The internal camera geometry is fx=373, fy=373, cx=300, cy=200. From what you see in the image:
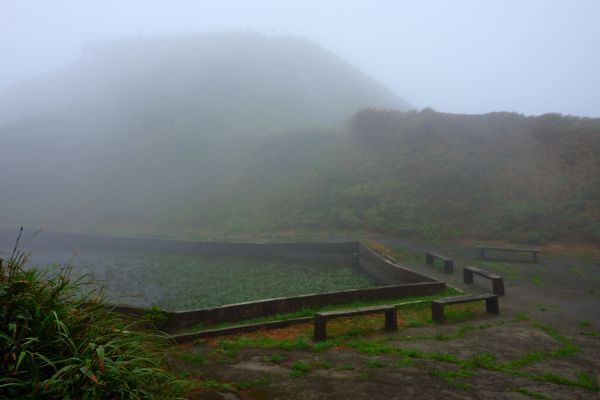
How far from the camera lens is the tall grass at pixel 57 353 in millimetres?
2447

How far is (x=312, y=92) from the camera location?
6406 centimetres

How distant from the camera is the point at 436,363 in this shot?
493 centimetres

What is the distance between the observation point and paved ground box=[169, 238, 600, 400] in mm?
4078

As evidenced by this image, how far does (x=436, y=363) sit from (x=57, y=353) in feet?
14.2

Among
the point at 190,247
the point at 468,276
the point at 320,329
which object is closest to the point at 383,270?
the point at 468,276

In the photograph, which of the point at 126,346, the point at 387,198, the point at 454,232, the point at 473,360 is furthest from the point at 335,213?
the point at 126,346

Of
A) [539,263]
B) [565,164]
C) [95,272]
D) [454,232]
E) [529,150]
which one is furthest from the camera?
[529,150]

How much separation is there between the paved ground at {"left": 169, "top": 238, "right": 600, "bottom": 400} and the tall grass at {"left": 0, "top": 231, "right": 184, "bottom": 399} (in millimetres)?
1140

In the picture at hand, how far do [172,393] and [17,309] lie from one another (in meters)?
1.36

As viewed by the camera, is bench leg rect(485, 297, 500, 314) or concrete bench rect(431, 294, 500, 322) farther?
bench leg rect(485, 297, 500, 314)

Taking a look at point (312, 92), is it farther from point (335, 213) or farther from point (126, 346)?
point (126, 346)

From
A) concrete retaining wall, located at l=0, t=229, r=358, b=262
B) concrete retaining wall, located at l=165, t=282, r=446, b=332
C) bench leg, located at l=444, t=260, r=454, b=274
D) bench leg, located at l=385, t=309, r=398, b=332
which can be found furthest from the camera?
concrete retaining wall, located at l=0, t=229, r=358, b=262

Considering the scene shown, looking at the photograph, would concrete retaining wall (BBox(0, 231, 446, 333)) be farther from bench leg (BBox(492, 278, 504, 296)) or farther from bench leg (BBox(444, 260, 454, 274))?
bench leg (BBox(444, 260, 454, 274))

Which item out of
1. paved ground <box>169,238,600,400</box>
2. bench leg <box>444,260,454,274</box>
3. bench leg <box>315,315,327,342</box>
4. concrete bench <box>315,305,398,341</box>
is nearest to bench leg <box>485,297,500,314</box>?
paved ground <box>169,238,600,400</box>
